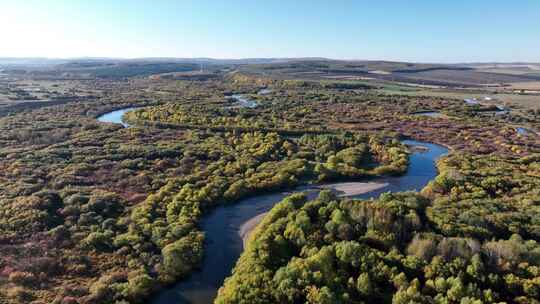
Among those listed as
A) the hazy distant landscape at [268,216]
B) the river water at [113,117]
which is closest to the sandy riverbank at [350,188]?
the hazy distant landscape at [268,216]

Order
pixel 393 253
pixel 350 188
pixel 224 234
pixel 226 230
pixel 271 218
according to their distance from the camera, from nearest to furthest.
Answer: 1. pixel 393 253
2. pixel 271 218
3. pixel 224 234
4. pixel 226 230
5. pixel 350 188

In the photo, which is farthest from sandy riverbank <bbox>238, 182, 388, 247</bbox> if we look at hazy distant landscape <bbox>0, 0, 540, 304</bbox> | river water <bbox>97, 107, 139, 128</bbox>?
river water <bbox>97, 107, 139, 128</bbox>

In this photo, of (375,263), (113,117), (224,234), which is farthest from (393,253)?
(113,117)

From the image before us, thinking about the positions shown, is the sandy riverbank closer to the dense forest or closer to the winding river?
the winding river

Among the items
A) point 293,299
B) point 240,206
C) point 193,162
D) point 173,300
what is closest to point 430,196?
point 240,206

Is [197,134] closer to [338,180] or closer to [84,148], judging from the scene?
[84,148]

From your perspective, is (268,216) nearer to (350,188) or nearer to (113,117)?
(350,188)

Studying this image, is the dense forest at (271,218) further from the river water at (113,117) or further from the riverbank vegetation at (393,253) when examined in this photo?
the river water at (113,117)
